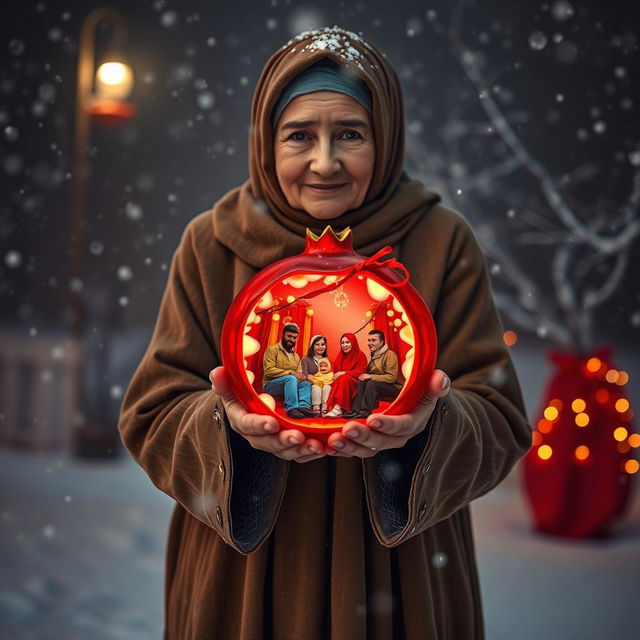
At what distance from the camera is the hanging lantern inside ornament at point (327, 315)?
3.09ft

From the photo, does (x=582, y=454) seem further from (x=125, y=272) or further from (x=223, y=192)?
(x=125, y=272)

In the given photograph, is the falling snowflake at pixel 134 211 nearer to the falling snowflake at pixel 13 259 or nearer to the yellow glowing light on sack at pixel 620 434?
the falling snowflake at pixel 13 259

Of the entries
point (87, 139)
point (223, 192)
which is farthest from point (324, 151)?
point (87, 139)

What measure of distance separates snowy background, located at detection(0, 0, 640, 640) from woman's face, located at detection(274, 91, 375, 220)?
139 cm

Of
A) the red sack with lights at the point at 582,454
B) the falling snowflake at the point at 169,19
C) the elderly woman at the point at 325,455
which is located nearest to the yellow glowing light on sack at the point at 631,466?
the red sack with lights at the point at 582,454

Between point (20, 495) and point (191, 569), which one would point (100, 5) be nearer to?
point (20, 495)

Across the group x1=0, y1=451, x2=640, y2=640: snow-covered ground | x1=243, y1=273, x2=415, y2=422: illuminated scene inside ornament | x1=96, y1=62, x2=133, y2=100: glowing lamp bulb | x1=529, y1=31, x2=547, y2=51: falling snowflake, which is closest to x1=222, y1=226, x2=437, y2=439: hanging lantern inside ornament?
x1=243, y1=273, x2=415, y2=422: illuminated scene inside ornament

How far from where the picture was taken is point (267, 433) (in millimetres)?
899

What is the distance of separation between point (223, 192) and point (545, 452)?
1361 millimetres

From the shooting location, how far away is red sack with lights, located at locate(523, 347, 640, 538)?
9.11 ft

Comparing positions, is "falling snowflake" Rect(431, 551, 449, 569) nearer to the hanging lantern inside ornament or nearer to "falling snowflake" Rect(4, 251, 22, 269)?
the hanging lantern inside ornament

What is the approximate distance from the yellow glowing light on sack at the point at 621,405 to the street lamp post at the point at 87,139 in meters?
1.88

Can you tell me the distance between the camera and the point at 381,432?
0.89 metres

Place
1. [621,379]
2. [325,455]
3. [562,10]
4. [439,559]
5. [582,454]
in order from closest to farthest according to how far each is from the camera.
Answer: [325,455]
[439,559]
[562,10]
[582,454]
[621,379]
